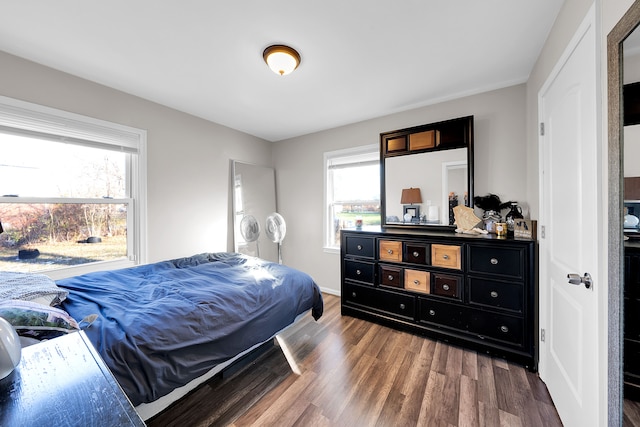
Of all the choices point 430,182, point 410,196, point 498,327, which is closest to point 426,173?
point 430,182

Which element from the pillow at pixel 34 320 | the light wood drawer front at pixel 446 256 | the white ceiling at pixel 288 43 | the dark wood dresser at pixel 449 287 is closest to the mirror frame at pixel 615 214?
the white ceiling at pixel 288 43

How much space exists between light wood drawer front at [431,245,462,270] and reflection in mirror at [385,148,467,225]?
0.46 m

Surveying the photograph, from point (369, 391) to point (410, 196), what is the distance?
1.97 metres

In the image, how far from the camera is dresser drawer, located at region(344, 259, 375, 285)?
264 centimetres

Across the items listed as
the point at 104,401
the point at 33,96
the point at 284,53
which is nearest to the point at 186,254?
the point at 33,96

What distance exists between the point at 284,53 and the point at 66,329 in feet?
6.58

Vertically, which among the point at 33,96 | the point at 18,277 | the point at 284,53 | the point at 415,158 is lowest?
the point at 18,277

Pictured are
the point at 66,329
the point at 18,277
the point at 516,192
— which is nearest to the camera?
the point at 66,329

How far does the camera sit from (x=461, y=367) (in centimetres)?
189

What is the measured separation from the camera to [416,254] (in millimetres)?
2371

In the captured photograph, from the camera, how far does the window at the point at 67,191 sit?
1.95 meters

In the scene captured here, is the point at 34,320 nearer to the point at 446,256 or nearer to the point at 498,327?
the point at 446,256

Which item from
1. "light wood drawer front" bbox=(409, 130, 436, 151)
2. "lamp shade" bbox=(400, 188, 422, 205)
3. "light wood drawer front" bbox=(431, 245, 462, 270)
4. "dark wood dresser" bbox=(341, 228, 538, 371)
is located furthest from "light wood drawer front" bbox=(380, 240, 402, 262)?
"light wood drawer front" bbox=(409, 130, 436, 151)

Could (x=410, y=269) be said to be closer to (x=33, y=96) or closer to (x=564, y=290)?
(x=564, y=290)
